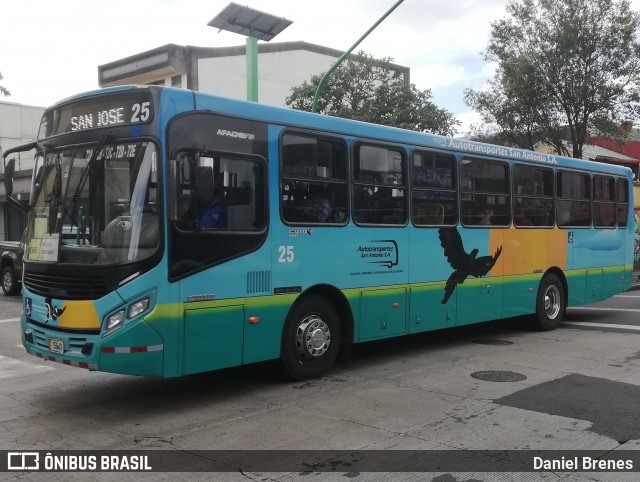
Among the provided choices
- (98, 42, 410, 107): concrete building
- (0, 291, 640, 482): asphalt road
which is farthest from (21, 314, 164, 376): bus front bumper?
(98, 42, 410, 107): concrete building

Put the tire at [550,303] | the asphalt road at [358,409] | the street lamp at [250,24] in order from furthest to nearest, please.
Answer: the street lamp at [250,24] → the tire at [550,303] → the asphalt road at [358,409]

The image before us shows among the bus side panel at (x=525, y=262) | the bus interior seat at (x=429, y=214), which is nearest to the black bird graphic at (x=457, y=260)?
the bus interior seat at (x=429, y=214)

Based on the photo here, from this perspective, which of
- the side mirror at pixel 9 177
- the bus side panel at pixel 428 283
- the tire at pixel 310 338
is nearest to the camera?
the side mirror at pixel 9 177

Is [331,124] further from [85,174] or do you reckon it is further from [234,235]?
[85,174]

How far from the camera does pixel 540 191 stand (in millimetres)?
11727

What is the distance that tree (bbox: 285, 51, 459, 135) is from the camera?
2548 centimetres

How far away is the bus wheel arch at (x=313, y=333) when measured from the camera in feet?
25.0

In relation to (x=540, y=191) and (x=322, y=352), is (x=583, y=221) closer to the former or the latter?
(x=540, y=191)

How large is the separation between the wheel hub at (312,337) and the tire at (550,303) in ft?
17.8

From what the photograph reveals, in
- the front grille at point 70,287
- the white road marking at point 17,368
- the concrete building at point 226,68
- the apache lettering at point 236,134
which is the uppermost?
the concrete building at point 226,68

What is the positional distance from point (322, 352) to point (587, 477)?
12.4 ft

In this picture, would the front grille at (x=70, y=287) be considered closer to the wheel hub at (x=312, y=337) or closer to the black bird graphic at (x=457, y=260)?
the wheel hub at (x=312, y=337)

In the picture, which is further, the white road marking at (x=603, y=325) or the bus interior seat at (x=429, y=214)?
the white road marking at (x=603, y=325)

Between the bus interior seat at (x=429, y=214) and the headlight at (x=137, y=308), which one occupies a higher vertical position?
the bus interior seat at (x=429, y=214)
